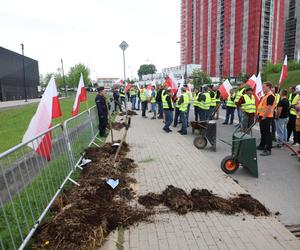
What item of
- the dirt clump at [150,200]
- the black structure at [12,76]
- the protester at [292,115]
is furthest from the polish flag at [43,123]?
the black structure at [12,76]

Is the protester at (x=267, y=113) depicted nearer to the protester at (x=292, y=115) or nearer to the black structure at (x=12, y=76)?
the protester at (x=292, y=115)

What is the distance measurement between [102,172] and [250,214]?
2.99m

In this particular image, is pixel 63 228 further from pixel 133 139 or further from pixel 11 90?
pixel 11 90

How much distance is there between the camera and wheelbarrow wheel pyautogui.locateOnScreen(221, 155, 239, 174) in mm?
6066

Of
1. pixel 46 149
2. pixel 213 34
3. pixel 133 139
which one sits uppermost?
pixel 213 34

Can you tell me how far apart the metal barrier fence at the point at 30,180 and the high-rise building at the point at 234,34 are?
73.5 m

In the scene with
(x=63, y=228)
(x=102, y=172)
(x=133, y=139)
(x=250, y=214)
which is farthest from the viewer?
(x=133, y=139)

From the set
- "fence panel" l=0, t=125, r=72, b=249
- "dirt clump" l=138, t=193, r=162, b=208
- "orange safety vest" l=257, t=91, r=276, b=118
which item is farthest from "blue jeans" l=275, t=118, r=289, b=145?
"fence panel" l=0, t=125, r=72, b=249

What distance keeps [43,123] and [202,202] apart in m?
2.73

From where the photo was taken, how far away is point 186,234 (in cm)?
366

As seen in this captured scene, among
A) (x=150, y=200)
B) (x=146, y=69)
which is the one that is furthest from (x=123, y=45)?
(x=146, y=69)

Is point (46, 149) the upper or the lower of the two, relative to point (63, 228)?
upper

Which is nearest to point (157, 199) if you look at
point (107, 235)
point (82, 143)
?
point (107, 235)

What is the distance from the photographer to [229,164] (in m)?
6.09
